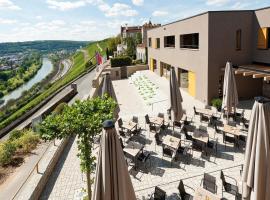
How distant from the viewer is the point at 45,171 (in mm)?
10859

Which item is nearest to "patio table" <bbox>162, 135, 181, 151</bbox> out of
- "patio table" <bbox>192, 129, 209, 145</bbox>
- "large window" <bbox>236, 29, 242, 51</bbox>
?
"patio table" <bbox>192, 129, 209, 145</bbox>

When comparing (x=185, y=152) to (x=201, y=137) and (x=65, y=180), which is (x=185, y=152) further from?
(x=65, y=180)

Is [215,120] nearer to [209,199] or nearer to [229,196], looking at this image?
[229,196]

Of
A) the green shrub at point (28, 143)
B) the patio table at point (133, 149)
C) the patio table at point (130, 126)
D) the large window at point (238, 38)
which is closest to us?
the patio table at point (133, 149)

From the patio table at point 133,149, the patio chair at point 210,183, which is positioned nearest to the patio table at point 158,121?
the patio table at point 133,149

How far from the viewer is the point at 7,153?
12.6 metres

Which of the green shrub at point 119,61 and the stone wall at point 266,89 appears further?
the green shrub at point 119,61

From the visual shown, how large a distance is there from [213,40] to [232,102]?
7742 mm

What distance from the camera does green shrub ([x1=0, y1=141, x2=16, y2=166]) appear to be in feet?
40.9

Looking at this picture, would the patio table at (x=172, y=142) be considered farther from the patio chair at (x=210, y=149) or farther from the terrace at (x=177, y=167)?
the patio chair at (x=210, y=149)

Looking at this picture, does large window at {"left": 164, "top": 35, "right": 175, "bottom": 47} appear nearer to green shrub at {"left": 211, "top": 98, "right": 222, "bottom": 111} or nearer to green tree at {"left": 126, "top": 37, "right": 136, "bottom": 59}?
green shrub at {"left": 211, "top": 98, "right": 222, "bottom": 111}

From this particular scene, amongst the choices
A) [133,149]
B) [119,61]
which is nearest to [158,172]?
[133,149]

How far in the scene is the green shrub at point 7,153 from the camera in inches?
491

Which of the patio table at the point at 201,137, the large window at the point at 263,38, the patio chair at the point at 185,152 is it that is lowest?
the patio chair at the point at 185,152
